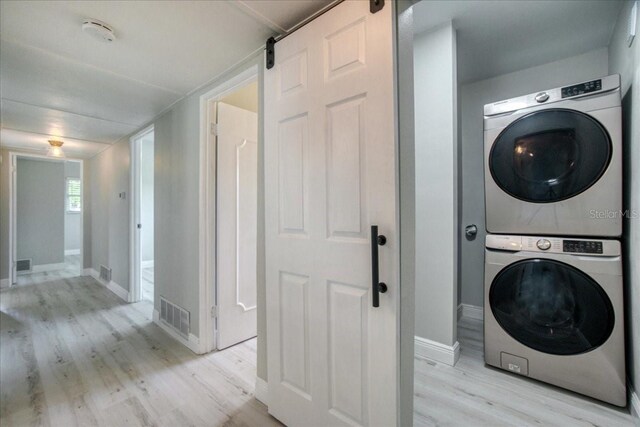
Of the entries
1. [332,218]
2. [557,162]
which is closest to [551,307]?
[557,162]

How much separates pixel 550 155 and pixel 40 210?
25.2ft

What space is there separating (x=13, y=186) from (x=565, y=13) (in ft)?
23.0

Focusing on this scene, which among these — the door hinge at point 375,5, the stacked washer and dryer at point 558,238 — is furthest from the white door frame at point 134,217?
the stacked washer and dryer at point 558,238

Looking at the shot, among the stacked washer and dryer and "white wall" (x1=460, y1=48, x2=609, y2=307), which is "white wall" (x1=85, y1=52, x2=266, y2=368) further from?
"white wall" (x1=460, y1=48, x2=609, y2=307)

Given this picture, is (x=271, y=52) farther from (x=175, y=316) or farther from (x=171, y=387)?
(x=175, y=316)

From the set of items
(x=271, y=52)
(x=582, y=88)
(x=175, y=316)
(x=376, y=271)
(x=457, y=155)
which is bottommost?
(x=175, y=316)

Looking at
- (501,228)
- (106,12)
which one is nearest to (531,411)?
(501,228)

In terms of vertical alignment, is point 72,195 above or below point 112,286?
above

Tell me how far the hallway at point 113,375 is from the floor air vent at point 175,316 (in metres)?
0.13

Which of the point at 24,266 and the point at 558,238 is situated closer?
the point at 558,238

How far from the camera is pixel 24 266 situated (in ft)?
17.2

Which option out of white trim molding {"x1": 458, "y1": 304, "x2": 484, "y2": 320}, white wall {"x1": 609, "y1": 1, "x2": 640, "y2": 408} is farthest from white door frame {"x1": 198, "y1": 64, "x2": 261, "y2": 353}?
white wall {"x1": 609, "y1": 1, "x2": 640, "y2": 408}

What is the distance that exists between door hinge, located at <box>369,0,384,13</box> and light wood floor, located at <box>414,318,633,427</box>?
207cm

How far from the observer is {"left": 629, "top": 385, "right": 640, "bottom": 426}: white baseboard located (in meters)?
1.51
